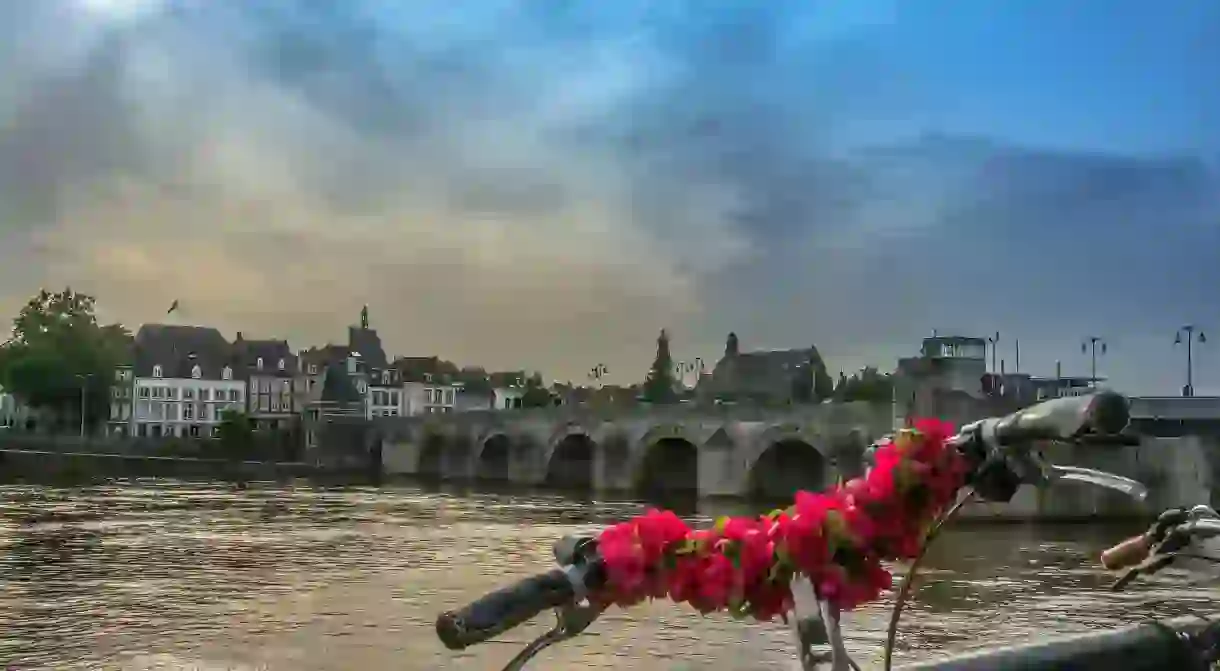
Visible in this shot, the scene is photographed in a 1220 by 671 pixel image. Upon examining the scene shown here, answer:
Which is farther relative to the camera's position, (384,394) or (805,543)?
(384,394)

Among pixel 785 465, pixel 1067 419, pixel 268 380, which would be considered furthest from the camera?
pixel 268 380

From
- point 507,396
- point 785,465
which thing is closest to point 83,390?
point 507,396

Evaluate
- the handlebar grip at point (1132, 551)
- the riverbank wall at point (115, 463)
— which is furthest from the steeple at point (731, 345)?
the handlebar grip at point (1132, 551)

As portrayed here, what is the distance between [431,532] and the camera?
1251 inches

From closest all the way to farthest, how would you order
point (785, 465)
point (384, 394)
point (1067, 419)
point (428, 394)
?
point (1067, 419)
point (785, 465)
point (384, 394)
point (428, 394)

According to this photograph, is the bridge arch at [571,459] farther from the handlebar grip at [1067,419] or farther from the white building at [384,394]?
the handlebar grip at [1067,419]

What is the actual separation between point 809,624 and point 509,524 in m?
32.0

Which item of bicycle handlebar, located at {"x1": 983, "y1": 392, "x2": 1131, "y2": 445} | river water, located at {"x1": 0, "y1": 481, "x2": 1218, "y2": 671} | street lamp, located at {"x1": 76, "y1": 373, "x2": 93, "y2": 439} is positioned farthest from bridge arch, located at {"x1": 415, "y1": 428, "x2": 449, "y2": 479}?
bicycle handlebar, located at {"x1": 983, "y1": 392, "x2": 1131, "y2": 445}

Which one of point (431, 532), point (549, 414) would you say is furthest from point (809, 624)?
point (549, 414)

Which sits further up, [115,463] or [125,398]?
[125,398]

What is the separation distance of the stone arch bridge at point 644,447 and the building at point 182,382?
88.8ft

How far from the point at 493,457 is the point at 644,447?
58.1ft

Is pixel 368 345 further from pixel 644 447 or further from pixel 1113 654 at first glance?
pixel 1113 654

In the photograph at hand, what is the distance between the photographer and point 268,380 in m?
104
